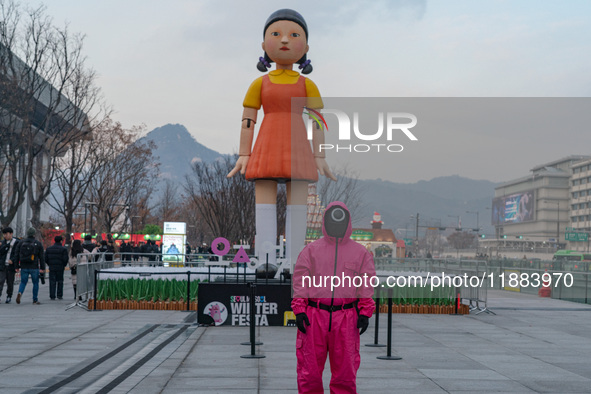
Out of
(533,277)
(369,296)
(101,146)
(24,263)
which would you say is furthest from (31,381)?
(101,146)

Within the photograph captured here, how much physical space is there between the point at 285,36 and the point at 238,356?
26.4 ft

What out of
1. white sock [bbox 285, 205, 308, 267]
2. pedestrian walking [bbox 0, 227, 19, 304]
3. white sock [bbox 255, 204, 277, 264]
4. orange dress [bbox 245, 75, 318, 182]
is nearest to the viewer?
orange dress [bbox 245, 75, 318, 182]

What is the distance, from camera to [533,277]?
26.1 meters

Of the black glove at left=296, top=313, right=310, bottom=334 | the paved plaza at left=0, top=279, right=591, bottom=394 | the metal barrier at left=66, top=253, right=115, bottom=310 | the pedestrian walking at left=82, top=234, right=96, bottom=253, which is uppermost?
the pedestrian walking at left=82, top=234, right=96, bottom=253

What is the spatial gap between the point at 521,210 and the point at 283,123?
47.9 metres

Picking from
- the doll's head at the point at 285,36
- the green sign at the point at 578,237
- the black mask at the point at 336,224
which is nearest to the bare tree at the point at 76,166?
the doll's head at the point at 285,36

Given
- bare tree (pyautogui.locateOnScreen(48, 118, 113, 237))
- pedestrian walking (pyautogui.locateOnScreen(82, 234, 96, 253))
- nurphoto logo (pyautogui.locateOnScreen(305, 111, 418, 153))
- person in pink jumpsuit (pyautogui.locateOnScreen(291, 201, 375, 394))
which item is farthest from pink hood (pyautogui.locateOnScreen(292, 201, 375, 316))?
bare tree (pyautogui.locateOnScreen(48, 118, 113, 237))

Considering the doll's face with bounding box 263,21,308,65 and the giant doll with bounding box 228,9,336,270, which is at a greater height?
the doll's face with bounding box 263,21,308,65

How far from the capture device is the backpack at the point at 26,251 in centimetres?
1795

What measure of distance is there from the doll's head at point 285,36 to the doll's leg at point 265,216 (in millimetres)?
2949

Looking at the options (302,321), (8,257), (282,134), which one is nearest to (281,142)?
(282,134)

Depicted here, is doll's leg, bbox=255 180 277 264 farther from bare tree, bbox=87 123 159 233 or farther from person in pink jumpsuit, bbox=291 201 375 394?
bare tree, bbox=87 123 159 233

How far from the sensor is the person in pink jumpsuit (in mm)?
6500

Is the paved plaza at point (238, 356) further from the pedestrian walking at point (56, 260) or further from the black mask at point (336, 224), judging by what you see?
the pedestrian walking at point (56, 260)
